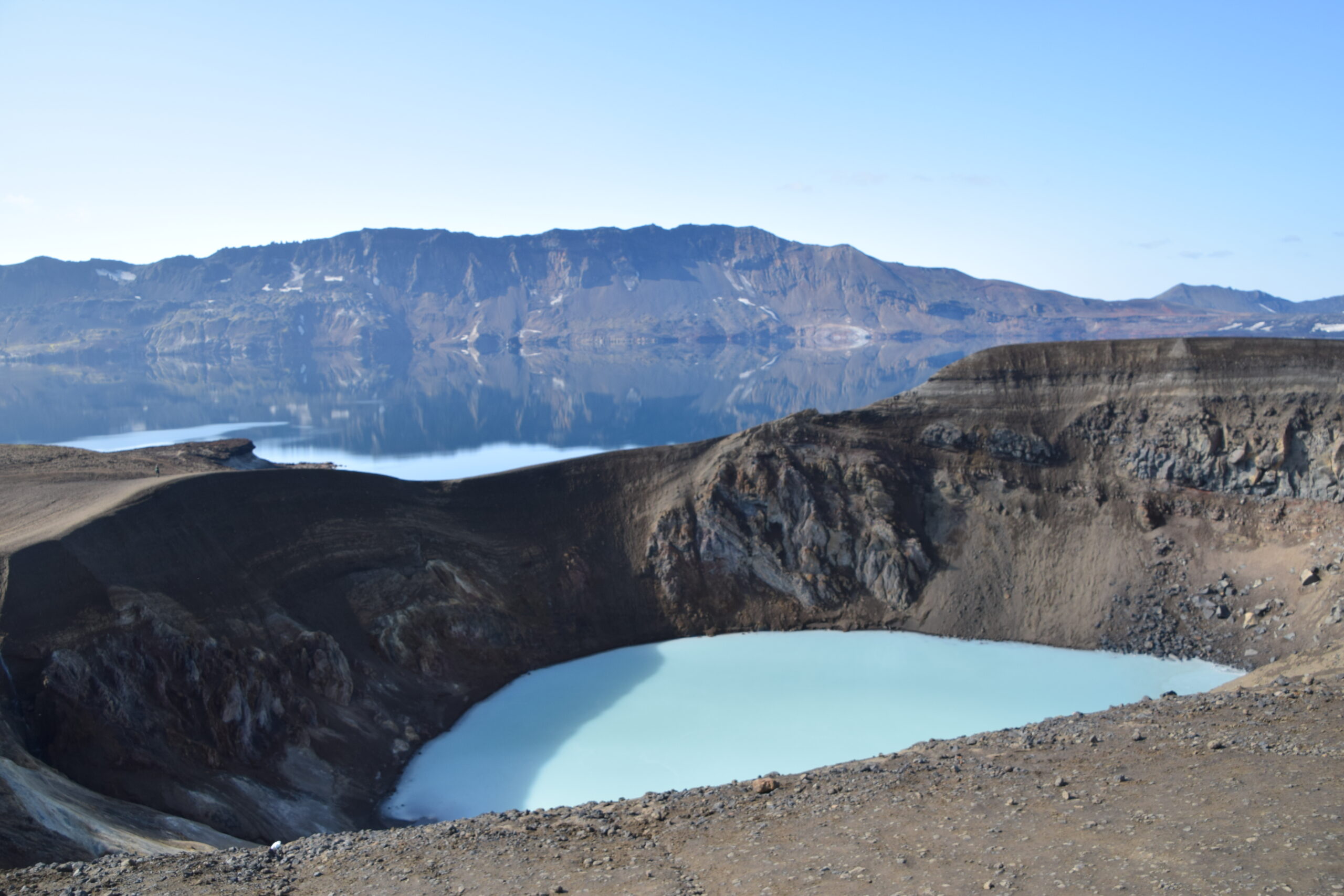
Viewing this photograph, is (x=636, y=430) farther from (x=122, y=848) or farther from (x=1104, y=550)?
(x=122, y=848)

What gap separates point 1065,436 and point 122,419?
12038cm

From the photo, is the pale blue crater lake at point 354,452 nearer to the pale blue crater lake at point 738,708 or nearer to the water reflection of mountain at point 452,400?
the water reflection of mountain at point 452,400

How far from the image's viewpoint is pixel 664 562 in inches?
1761

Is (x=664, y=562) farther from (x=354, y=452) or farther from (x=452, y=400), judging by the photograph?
(x=452, y=400)

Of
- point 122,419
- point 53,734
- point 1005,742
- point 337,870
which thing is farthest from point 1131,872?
point 122,419

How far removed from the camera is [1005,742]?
22750 millimetres

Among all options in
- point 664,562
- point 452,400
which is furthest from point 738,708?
point 452,400

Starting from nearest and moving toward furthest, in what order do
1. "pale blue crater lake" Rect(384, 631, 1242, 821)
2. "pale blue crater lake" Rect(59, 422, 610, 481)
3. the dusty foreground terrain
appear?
the dusty foreground terrain < "pale blue crater lake" Rect(384, 631, 1242, 821) < "pale blue crater lake" Rect(59, 422, 610, 481)

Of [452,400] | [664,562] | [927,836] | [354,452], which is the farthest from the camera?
[452,400]

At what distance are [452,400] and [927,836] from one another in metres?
135

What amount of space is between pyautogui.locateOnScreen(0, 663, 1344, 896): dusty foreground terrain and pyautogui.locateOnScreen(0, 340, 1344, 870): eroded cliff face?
8888mm

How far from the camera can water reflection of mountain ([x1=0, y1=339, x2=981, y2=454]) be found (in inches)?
4328

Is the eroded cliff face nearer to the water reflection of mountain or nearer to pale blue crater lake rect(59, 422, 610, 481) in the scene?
pale blue crater lake rect(59, 422, 610, 481)

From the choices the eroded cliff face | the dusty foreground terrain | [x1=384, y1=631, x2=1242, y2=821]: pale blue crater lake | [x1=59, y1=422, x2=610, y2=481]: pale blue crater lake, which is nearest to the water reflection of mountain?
[x1=59, y1=422, x2=610, y2=481]: pale blue crater lake
